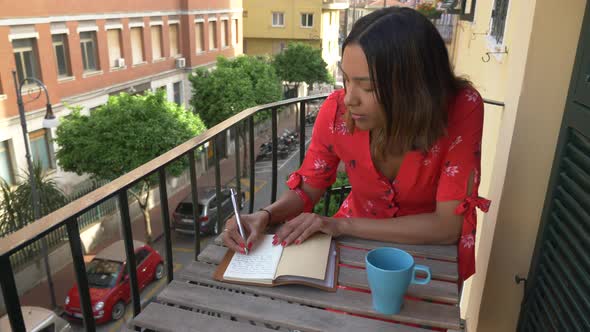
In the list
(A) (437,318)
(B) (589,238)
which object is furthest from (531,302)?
(A) (437,318)

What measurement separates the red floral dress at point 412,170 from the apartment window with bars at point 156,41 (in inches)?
Result: 746

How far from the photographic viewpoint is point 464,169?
1.59 metres

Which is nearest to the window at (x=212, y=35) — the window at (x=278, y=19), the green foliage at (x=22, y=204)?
the window at (x=278, y=19)

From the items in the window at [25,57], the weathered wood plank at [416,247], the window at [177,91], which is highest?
the weathered wood plank at [416,247]

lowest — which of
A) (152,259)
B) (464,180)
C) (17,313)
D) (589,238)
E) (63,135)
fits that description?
(152,259)

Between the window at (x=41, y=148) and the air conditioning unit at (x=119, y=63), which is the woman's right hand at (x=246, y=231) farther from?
the air conditioning unit at (x=119, y=63)

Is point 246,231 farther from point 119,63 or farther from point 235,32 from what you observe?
point 235,32

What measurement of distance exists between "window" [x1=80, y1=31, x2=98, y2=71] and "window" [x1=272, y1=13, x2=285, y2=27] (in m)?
20.3

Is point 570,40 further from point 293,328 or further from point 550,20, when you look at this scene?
point 293,328

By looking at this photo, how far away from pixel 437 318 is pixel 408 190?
0.57 m

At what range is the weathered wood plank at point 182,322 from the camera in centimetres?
127

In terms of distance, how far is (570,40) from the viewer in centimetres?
209

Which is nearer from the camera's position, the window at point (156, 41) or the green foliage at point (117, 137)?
the green foliage at point (117, 137)

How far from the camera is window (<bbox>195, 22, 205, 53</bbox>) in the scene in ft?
72.7
